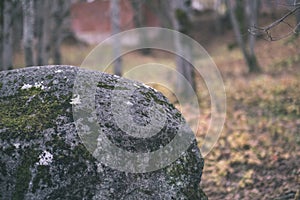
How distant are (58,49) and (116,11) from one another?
10.4 feet

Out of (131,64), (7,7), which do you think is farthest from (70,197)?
(131,64)

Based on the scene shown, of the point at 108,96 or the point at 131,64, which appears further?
the point at 131,64

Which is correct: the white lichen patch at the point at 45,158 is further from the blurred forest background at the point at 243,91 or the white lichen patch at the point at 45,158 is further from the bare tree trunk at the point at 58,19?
the bare tree trunk at the point at 58,19

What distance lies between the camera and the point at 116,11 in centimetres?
1410

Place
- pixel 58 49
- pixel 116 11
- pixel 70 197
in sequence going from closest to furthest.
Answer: pixel 70 197, pixel 116 11, pixel 58 49

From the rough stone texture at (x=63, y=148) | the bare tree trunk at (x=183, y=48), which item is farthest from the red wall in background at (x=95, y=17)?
the rough stone texture at (x=63, y=148)

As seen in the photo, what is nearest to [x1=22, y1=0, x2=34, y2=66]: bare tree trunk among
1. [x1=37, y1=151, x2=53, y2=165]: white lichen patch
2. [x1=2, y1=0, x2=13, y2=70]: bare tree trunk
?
[x1=2, y1=0, x2=13, y2=70]: bare tree trunk

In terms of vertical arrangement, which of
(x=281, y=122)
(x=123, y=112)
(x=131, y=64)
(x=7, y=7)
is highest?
(x=123, y=112)

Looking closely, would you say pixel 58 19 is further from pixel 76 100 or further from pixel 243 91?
pixel 76 100

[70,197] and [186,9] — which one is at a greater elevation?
[70,197]

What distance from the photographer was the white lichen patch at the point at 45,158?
3967mm

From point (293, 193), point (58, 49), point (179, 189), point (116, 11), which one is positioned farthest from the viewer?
point (58, 49)

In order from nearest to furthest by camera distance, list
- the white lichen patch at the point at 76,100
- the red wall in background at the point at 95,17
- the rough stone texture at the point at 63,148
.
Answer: the rough stone texture at the point at 63,148, the white lichen patch at the point at 76,100, the red wall in background at the point at 95,17

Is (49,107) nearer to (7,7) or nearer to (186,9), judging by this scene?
(7,7)
